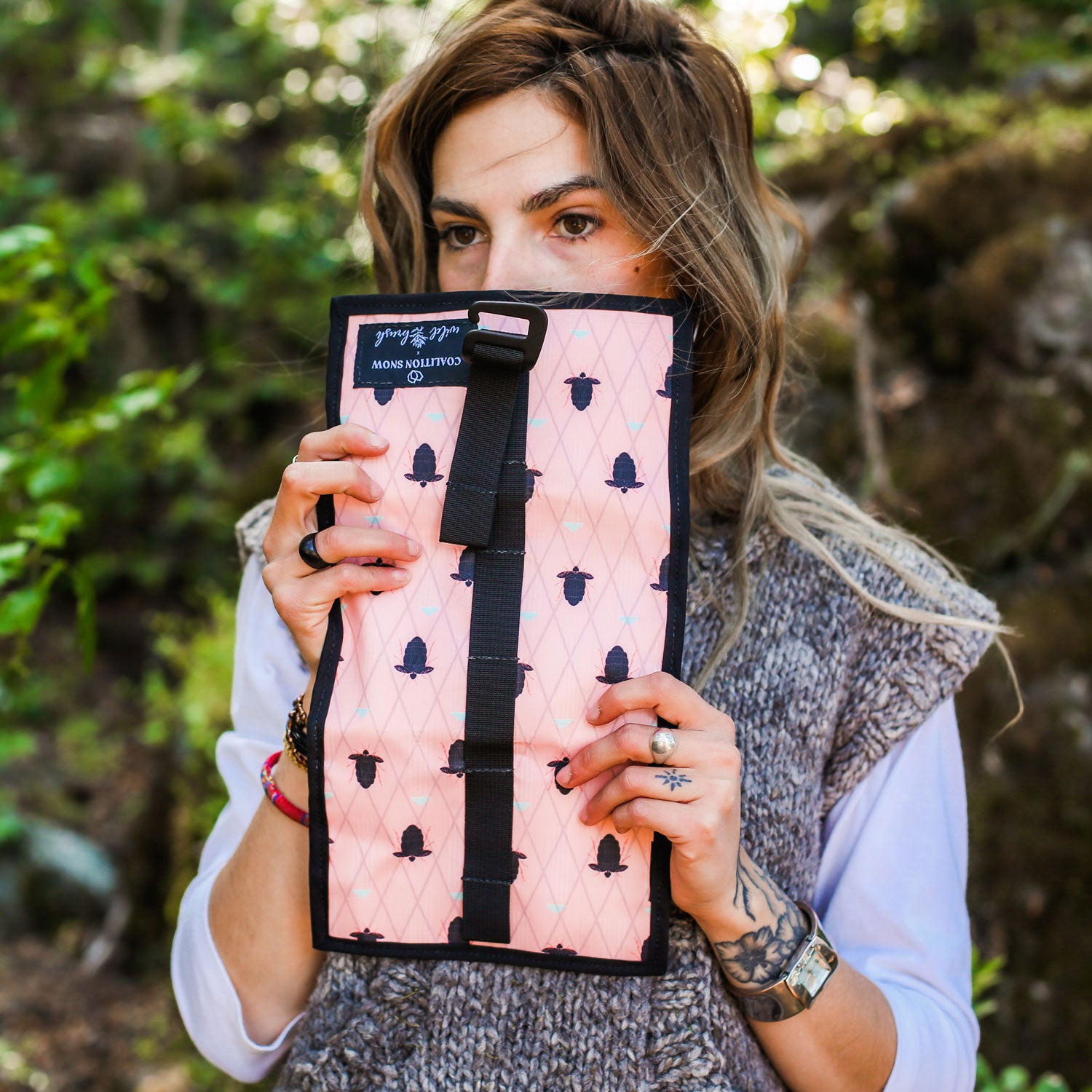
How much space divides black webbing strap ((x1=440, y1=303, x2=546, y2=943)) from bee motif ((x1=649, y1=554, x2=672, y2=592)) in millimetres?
175

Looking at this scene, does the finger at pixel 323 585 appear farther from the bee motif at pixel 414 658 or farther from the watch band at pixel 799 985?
the watch band at pixel 799 985

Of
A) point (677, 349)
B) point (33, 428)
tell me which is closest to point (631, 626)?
point (677, 349)

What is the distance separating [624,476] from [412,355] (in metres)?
0.33

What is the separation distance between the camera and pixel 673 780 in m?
1.18

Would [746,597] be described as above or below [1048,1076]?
above

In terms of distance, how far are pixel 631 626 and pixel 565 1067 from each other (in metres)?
0.59

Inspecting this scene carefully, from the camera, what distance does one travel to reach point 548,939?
1.25 meters

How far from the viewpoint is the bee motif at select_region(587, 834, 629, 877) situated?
1.24 meters

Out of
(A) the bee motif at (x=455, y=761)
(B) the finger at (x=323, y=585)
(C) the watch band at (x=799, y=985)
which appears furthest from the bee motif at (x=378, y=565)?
(C) the watch band at (x=799, y=985)

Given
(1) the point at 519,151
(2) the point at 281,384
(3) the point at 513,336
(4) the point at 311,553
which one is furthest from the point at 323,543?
(2) the point at 281,384

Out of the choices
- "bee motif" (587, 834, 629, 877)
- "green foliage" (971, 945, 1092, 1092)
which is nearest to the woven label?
"bee motif" (587, 834, 629, 877)

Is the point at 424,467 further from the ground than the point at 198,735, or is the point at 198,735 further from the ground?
the point at 424,467

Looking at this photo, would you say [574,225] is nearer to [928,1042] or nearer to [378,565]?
[378,565]

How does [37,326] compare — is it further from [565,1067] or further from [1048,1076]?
[1048,1076]
